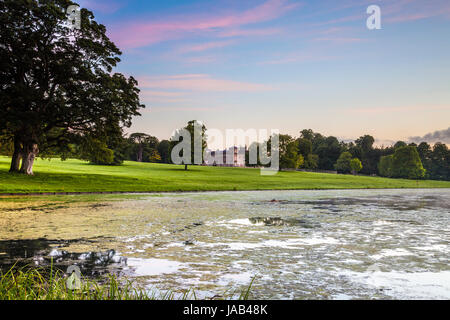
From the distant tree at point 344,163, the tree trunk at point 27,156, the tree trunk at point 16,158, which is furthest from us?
the distant tree at point 344,163

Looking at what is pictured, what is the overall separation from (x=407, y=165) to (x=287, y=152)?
30.4 metres

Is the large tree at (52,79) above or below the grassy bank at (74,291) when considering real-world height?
above

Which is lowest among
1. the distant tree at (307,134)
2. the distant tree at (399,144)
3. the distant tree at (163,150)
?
the distant tree at (163,150)

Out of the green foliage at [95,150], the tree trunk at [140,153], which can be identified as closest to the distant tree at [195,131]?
the green foliage at [95,150]

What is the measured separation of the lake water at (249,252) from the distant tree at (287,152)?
250ft

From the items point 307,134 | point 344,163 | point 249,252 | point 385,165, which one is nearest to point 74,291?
point 249,252

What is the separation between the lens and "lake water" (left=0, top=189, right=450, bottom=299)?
6.03 metres

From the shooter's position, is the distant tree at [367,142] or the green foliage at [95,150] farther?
the distant tree at [367,142]

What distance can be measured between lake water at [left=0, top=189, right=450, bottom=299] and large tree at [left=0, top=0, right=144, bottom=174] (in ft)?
60.5

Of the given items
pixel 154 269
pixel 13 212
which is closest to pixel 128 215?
pixel 13 212

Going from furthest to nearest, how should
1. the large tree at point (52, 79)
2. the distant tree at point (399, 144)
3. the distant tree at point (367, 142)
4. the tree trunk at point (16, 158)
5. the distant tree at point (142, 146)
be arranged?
the distant tree at point (367, 142) → the distant tree at point (399, 144) → the distant tree at point (142, 146) → the tree trunk at point (16, 158) → the large tree at point (52, 79)

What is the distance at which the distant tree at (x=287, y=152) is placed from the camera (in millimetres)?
90562

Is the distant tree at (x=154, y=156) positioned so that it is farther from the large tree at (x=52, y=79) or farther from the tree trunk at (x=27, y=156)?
the tree trunk at (x=27, y=156)
